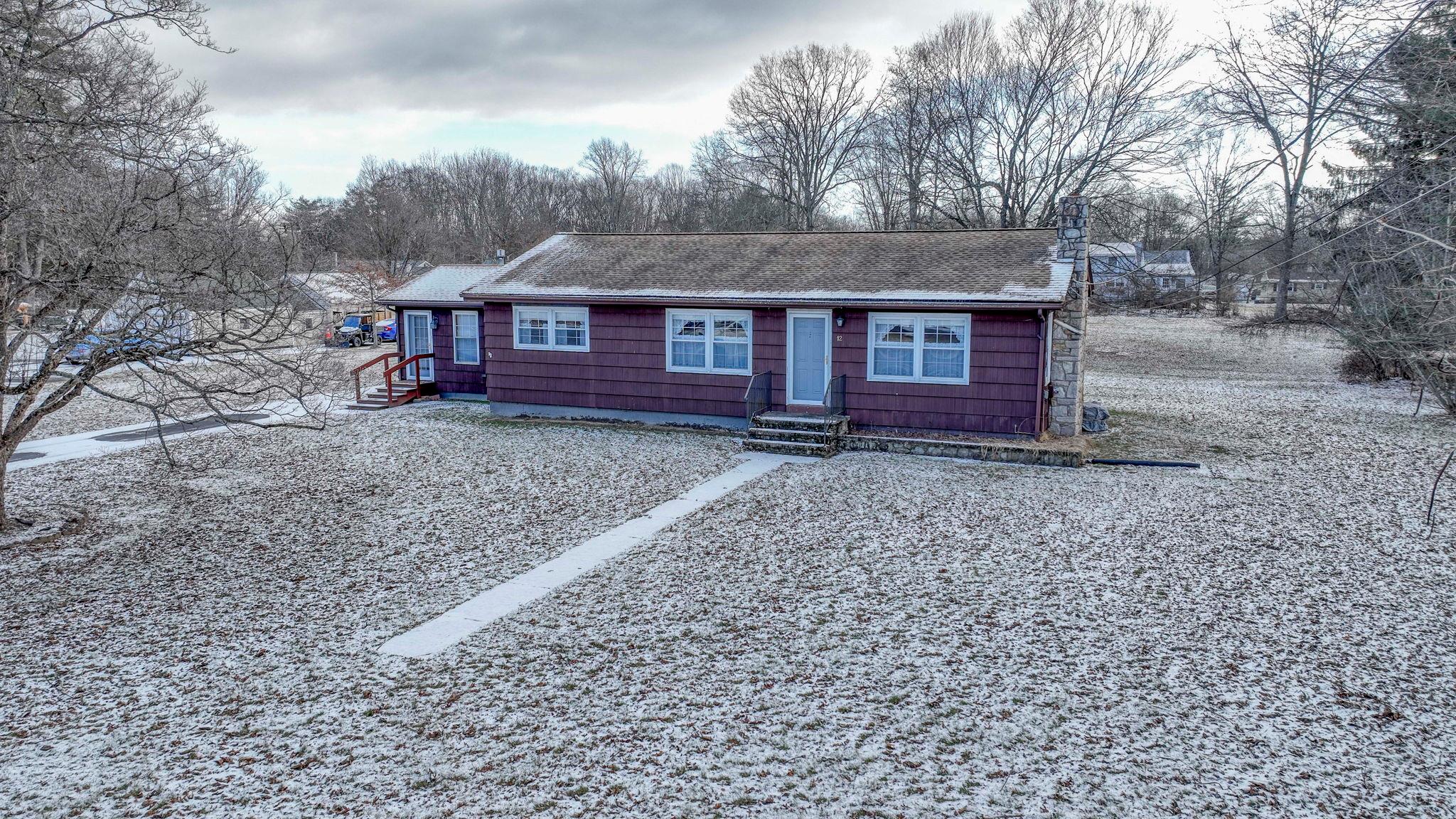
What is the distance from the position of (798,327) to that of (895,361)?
1.79 meters

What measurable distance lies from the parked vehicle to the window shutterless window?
16236 mm

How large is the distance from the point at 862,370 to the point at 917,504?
13.5 ft

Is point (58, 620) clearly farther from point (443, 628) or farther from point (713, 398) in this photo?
point (713, 398)

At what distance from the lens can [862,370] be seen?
14.1m

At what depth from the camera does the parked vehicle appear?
3338cm

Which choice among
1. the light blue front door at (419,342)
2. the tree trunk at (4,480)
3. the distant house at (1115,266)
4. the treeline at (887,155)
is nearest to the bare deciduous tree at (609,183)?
the treeline at (887,155)

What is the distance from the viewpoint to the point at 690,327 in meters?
15.4

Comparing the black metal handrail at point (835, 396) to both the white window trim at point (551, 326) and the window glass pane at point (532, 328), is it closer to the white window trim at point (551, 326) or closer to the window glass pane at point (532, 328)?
the white window trim at point (551, 326)

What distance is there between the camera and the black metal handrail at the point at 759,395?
1446cm

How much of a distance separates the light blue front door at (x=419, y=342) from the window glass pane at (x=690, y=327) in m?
7.16

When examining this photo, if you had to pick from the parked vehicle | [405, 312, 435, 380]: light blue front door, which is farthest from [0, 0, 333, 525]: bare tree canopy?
the parked vehicle

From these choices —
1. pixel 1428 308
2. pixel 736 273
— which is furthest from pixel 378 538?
pixel 1428 308

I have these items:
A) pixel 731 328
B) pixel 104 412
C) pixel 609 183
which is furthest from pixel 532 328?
pixel 609 183

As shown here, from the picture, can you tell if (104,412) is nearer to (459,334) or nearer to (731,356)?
(459,334)
